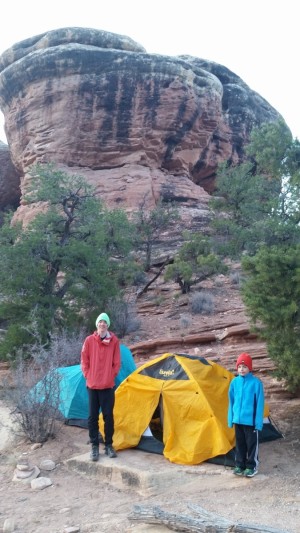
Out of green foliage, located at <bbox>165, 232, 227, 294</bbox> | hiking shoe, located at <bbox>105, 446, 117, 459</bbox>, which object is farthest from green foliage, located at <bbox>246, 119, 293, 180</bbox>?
green foliage, located at <bbox>165, 232, 227, 294</bbox>

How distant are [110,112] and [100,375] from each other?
20.1m

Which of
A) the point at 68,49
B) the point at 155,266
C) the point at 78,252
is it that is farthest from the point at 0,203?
the point at 78,252

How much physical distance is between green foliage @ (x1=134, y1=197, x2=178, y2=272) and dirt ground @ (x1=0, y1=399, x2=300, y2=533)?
1396 cm

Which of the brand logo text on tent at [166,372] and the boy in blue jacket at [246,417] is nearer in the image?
the boy in blue jacket at [246,417]

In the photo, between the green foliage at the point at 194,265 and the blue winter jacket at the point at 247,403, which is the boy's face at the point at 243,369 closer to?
the blue winter jacket at the point at 247,403

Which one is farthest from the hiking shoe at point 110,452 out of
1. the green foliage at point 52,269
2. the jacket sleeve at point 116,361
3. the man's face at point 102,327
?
the green foliage at point 52,269

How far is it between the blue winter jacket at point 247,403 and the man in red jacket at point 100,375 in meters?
1.46

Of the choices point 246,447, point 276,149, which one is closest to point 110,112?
point 276,149

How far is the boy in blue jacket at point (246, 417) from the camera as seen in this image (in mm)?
5340

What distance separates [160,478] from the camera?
538 cm

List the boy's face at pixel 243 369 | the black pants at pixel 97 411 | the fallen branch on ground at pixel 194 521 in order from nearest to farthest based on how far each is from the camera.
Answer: the fallen branch on ground at pixel 194 521
the boy's face at pixel 243 369
the black pants at pixel 97 411

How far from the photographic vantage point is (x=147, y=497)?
512 cm

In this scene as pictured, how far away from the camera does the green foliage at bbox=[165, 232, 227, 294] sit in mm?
16562

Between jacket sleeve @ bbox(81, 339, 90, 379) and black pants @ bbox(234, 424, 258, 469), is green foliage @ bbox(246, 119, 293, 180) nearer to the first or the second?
jacket sleeve @ bbox(81, 339, 90, 379)
